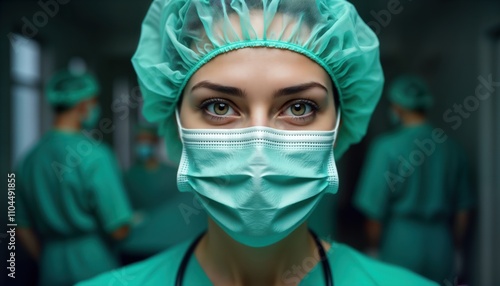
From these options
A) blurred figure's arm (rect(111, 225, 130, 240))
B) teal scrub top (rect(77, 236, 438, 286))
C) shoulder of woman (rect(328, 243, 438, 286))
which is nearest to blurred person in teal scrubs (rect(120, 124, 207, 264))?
blurred figure's arm (rect(111, 225, 130, 240))

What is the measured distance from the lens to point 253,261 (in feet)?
3.55

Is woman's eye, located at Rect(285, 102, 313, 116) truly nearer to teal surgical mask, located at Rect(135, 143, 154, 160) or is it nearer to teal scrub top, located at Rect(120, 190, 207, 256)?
teal scrub top, located at Rect(120, 190, 207, 256)

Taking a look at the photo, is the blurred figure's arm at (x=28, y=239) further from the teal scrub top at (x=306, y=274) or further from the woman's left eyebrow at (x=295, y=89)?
the woman's left eyebrow at (x=295, y=89)

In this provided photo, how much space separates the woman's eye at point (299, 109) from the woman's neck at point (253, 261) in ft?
1.01

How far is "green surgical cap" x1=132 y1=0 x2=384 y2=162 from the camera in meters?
0.97

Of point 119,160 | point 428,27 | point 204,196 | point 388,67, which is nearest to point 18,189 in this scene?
point 119,160

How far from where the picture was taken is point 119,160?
11.5ft

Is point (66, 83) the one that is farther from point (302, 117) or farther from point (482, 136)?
point (482, 136)

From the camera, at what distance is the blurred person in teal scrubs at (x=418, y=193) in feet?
8.40

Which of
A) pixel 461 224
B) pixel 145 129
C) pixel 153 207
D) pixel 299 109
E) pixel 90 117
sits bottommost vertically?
pixel 153 207

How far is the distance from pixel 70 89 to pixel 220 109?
1.74 meters

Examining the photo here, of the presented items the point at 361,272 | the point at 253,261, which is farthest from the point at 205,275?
the point at 361,272

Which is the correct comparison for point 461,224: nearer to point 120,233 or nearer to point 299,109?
point 120,233

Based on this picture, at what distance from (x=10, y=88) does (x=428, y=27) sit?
2777mm
